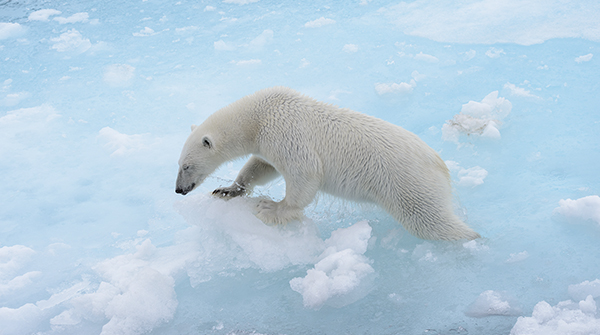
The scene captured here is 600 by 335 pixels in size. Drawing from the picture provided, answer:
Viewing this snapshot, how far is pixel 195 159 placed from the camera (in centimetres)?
303

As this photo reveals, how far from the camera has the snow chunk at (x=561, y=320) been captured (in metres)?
2.11

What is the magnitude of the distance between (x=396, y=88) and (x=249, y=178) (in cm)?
238

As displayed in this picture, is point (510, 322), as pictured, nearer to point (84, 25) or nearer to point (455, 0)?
point (455, 0)

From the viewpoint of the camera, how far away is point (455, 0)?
7512 mm

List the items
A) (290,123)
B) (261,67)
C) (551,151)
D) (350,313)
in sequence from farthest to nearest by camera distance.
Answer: (261,67) < (551,151) < (290,123) < (350,313)

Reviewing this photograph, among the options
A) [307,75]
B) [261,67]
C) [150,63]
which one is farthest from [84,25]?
[307,75]

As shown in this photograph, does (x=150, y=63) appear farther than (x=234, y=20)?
No

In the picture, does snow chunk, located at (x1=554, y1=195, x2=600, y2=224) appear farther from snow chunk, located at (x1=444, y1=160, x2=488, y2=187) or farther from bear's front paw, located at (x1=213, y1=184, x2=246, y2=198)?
bear's front paw, located at (x1=213, y1=184, x2=246, y2=198)

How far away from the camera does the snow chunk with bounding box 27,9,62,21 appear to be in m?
8.39

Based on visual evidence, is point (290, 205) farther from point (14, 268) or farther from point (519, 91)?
point (519, 91)

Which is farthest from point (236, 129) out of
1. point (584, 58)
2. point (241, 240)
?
point (584, 58)

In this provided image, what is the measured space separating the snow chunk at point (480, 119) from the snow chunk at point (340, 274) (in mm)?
1766

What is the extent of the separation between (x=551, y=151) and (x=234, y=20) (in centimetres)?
577

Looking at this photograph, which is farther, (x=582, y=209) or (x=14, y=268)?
(x=14, y=268)
